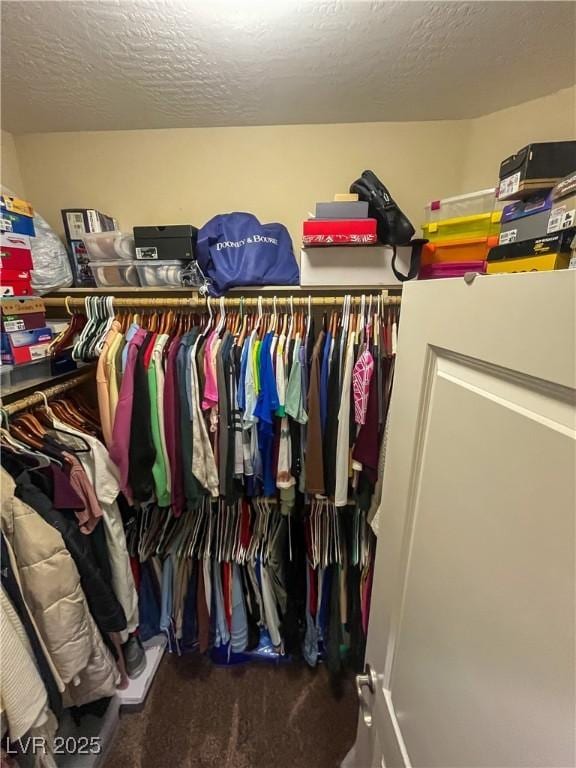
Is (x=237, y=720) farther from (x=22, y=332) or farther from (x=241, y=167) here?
(x=241, y=167)

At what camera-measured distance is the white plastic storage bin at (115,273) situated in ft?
4.48

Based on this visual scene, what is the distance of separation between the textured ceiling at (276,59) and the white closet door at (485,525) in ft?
2.81

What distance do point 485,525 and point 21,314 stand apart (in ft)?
4.60

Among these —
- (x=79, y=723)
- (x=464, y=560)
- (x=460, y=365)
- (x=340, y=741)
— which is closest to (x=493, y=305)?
(x=460, y=365)

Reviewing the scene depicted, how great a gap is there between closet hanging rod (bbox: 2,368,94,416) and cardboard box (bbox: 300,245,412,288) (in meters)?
1.01

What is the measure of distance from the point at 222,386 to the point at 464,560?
0.88m

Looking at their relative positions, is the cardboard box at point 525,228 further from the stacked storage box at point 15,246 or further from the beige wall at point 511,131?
the stacked storage box at point 15,246

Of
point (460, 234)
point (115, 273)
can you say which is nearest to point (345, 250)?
point (460, 234)

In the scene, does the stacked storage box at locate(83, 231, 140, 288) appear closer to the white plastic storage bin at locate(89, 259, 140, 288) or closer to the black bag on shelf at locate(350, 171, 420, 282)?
the white plastic storage bin at locate(89, 259, 140, 288)

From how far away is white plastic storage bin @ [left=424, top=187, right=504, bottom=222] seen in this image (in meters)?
1.14

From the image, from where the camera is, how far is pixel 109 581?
114cm

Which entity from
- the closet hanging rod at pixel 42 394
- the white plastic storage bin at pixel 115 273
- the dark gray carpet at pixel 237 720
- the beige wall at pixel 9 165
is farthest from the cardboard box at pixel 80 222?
the dark gray carpet at pixel 237 720

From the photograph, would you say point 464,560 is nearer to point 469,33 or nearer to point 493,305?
point 493,305

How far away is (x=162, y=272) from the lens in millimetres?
1331
